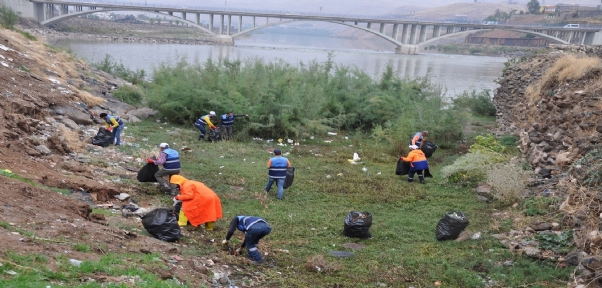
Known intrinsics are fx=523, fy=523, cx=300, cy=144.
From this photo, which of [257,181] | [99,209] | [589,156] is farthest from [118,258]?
[589,156]

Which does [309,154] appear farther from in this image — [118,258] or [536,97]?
[118,258]

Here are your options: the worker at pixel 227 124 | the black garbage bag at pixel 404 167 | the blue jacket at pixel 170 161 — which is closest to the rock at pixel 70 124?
the worker at pixel 227 124

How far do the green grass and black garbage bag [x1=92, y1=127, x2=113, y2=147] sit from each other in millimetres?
572

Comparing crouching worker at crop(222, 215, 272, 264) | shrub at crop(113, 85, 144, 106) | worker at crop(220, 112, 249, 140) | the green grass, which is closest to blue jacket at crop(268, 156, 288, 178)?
the green grass

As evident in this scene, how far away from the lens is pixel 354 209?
32.8ft

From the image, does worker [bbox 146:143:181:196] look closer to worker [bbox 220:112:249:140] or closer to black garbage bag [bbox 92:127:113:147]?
black garbage bag [bbox 92:127:113:147]

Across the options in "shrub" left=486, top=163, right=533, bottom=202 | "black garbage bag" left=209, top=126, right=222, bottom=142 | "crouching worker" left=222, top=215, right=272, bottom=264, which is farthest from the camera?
"black garbage bag" left=209, top=126, right=222, bottom=142

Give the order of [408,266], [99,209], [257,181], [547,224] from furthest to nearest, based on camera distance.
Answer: [257,181], [547,224], [99,209], [408,266]

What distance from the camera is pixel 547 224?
8453 millimetres

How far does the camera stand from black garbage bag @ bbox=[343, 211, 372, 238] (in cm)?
827

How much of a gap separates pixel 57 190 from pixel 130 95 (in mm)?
12300

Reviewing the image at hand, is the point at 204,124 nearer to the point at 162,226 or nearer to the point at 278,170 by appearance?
the point at 278,170

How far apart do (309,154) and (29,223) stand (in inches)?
384

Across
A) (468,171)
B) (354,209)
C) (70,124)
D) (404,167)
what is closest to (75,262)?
(354,209)
